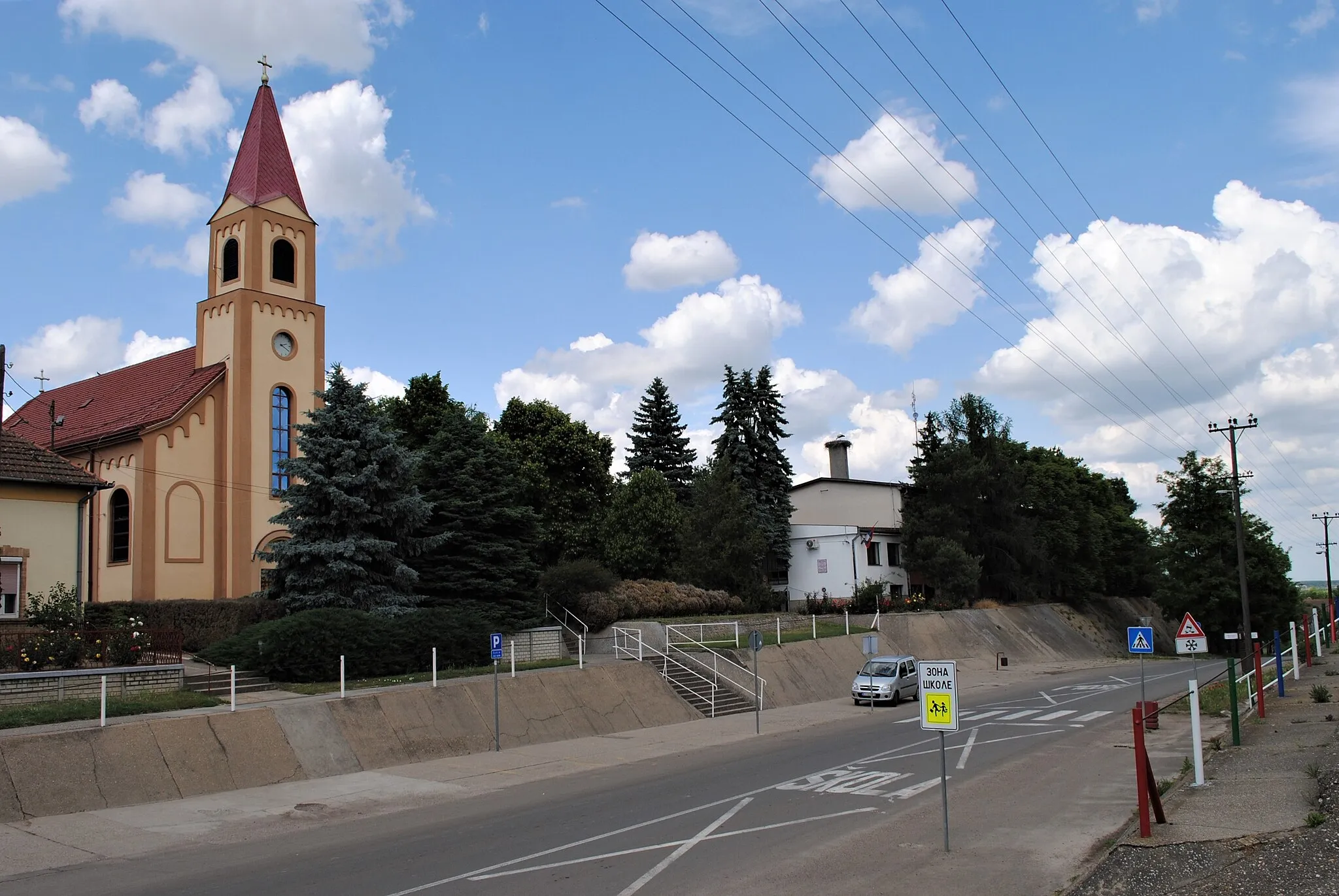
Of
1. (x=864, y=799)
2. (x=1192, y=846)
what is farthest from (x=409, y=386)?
(x=1192, y=846)

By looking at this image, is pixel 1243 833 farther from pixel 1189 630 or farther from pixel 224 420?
pixel 224 420

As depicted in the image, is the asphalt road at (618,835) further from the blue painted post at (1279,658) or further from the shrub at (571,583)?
the shrub at (571,583)

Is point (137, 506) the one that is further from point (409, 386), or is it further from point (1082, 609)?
point (1082, 609)

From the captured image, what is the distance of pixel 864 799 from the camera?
13.9m

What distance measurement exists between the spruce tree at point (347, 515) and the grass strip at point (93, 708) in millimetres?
7968

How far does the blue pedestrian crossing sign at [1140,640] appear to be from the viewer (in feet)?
63.9

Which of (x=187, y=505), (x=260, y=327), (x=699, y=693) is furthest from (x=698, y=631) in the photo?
(x=260, y=327)

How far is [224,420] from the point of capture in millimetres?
35656

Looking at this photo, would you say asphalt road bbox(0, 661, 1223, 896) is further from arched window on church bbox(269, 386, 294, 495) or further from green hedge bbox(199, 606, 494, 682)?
arched window on church bbox(269, 386, 294, 495)

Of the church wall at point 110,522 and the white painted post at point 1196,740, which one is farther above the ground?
the church wall at point 110,522

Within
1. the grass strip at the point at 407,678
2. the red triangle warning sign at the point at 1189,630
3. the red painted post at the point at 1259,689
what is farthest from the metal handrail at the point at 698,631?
the red triangle warning sign at the point at 1189,630

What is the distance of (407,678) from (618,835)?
13603 millimetres

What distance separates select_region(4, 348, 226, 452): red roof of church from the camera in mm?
34969

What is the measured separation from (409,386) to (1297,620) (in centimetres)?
5796
